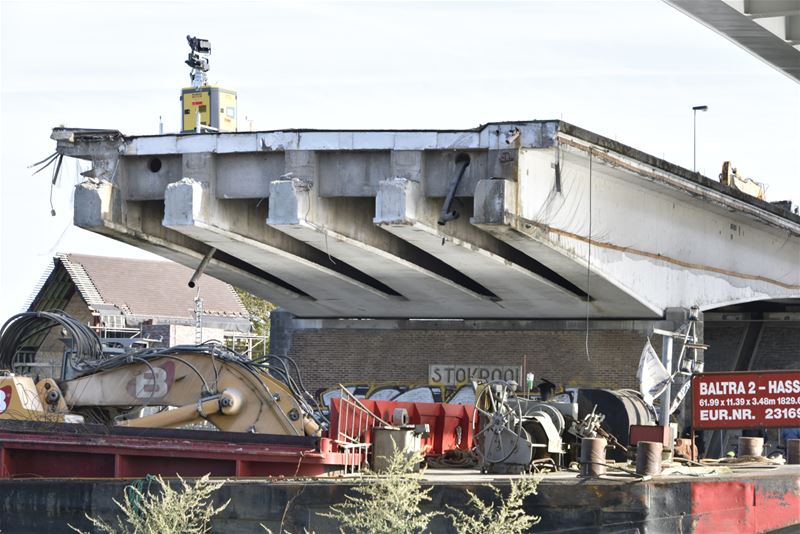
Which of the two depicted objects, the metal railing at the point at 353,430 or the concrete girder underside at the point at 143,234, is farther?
the concrete girder underside at the point at 143,234

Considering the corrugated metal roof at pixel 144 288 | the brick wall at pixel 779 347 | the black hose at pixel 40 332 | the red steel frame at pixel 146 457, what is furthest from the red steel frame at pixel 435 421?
the corrugated metal roof at pixel 144 288

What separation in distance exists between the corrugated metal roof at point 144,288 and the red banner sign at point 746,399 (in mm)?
47526

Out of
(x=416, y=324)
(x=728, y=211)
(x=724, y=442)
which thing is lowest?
(x=724, y=442)

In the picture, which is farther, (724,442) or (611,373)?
(724,442)

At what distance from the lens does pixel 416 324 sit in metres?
35.2

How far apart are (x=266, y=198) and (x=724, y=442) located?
630 inches

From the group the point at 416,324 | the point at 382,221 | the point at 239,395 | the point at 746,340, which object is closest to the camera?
the point at 239,395

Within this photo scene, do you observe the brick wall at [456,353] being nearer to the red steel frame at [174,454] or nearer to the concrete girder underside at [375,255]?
the concrete girder underside at [375,255]

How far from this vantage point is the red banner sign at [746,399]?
22469mm

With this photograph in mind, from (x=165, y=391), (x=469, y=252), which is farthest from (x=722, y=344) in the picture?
(x=165, y=391)

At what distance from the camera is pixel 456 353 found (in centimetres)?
3491

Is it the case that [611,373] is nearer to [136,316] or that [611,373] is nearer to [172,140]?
[172,140]

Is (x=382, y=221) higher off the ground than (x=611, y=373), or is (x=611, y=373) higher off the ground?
(x=382, y=221)

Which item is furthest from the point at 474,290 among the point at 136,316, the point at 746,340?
the point at 136,316
